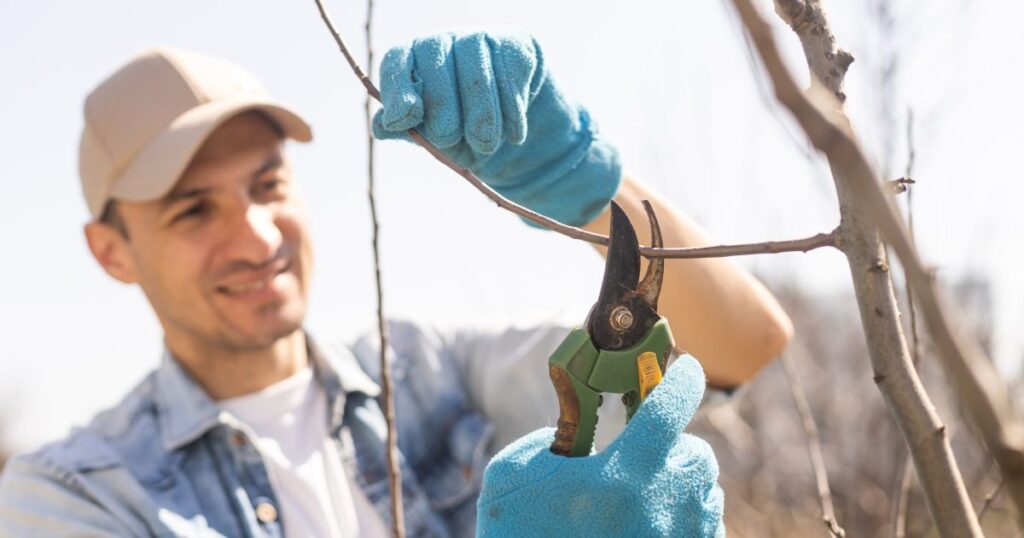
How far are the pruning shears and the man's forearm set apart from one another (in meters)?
0.57

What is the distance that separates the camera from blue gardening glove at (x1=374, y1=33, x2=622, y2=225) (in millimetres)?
1495

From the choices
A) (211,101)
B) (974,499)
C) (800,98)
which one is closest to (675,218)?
(800,98)

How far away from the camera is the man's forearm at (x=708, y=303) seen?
197 centimetres

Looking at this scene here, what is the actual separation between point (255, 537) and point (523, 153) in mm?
1450

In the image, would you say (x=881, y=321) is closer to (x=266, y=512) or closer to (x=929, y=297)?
(x=929, y=297)

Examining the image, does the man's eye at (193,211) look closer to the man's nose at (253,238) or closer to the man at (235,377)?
the man at (235,377)

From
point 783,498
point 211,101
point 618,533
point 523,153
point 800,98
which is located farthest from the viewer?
point 783,498

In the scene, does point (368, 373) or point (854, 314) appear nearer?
point (368, 373)

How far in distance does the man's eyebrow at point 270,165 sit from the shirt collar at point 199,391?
1.74 ft

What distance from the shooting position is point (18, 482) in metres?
2.76

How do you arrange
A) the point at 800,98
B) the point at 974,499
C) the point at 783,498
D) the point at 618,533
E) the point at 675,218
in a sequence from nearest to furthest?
the point at 800,98 < the point at 618,533 < the point at 675,218 < the point at 974,499 < the point at 783,498

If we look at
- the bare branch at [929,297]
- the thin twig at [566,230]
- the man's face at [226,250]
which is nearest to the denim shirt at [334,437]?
the man's face at [226,250]

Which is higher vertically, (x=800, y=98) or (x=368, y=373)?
(x=800, y=98)

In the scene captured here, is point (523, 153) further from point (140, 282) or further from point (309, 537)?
point (140, 282)
